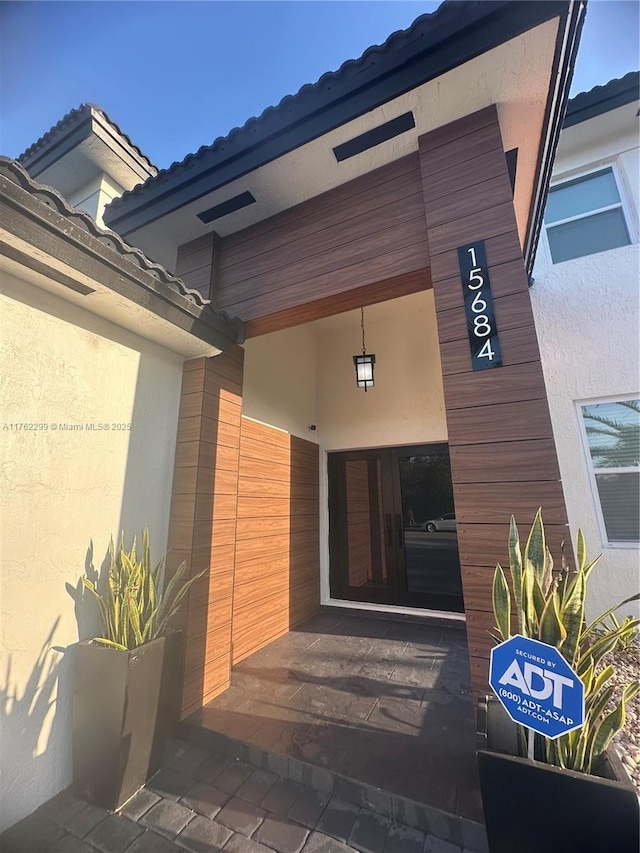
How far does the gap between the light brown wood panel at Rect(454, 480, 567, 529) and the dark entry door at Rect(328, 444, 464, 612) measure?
284 centimetres

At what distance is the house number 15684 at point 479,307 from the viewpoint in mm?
2148

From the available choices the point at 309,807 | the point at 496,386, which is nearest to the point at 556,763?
the point at 309,807

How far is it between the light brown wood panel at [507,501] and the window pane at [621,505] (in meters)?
2.79

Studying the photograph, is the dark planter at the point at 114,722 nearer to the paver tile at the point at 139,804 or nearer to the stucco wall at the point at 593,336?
the paver tile at the point at 139,804

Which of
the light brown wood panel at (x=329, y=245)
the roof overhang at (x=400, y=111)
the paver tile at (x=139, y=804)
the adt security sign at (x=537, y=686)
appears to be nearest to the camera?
the adt security sign at (x=537, y=686)

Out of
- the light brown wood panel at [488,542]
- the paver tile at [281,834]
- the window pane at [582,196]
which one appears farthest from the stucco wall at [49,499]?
the window pane at [582,196]

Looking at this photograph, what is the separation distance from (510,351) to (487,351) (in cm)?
12

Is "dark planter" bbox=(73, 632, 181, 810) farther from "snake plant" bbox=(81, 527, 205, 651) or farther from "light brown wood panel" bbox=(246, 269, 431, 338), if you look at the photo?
"light brown wood panel" bbox=(246, 269, 431, 338)

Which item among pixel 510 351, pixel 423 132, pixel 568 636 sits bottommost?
pixel 568 636

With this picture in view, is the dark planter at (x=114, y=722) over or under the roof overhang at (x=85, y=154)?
under

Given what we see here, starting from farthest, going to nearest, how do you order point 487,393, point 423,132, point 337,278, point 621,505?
point 621,505, point 337,278, point 423,132, point 487,393

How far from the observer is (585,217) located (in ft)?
14.8

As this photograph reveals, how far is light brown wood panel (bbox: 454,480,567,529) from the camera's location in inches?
73.6

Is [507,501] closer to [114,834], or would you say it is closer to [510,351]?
[510,351]
